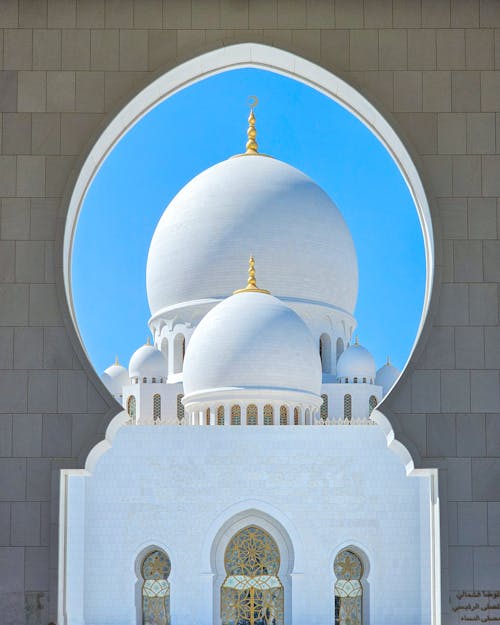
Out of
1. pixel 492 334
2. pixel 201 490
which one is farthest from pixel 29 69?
pixel 201 490

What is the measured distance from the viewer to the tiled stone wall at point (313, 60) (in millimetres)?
7258

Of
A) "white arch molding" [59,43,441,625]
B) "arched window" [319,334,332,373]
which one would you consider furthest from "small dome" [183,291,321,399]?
"white arch molding" [59,43,441,625]

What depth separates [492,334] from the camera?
7.46 metres

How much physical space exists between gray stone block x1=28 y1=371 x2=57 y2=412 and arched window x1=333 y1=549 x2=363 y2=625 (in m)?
13.2

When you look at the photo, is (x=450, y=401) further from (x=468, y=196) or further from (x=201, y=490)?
(x=201, y=490)

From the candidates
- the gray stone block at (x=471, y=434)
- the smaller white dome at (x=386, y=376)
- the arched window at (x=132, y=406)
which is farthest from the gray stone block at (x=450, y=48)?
the smaller white dome at (x=386, y=376)

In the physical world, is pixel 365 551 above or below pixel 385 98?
below

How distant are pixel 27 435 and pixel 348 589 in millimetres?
13308

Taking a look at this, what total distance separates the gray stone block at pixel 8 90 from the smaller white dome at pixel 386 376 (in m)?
22.4

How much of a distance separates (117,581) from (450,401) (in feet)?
43.0

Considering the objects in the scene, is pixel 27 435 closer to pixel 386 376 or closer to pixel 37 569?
pixel 37 569

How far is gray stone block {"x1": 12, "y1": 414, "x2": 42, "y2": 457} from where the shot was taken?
730 cm

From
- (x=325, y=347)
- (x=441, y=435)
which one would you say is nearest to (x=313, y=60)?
(x=441, y=435)

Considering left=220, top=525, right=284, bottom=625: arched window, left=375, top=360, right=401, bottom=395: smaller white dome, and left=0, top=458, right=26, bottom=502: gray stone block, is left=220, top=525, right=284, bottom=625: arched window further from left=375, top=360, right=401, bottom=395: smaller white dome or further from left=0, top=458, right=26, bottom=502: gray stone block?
left=0, top=458, right=26, bottom=502: gray stone block
